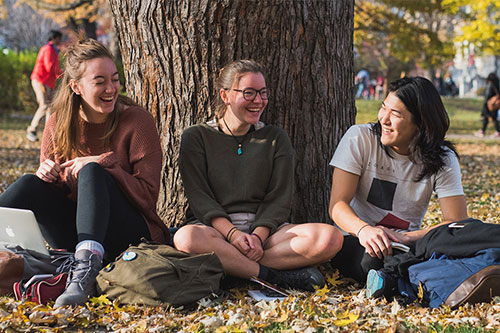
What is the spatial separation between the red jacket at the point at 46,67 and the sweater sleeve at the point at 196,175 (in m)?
9.12

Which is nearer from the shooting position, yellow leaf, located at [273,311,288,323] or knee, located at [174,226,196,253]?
yellow leaf, located at [273,311,288,323]

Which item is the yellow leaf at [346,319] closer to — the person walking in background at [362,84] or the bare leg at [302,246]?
the bare leg at [302,246]

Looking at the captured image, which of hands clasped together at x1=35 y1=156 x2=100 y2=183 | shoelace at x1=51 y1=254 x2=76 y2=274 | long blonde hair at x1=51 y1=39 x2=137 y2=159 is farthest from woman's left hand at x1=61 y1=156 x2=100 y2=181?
shoelace at x1=51 y1=254 x2=76 y2=274

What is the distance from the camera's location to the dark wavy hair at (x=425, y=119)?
382 centimetres

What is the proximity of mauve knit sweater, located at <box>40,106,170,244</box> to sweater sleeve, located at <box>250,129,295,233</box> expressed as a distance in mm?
662

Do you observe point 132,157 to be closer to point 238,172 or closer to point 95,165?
point 95,165

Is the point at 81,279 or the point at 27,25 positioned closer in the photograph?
the point at 81,279

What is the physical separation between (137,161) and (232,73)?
834 millimetres

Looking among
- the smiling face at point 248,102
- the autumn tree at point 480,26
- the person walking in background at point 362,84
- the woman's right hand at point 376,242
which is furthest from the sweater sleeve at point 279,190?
the person walking in background at point 362,84

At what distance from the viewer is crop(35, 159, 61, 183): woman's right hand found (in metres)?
3.83

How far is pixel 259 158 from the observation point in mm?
4027

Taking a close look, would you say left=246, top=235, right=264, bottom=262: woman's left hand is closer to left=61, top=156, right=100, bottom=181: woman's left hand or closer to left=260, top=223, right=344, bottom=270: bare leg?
left=260, top=223, right=344, bottom=270: bare leg

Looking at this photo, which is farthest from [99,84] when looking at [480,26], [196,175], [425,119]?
[480,26]

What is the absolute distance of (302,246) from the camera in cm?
375
